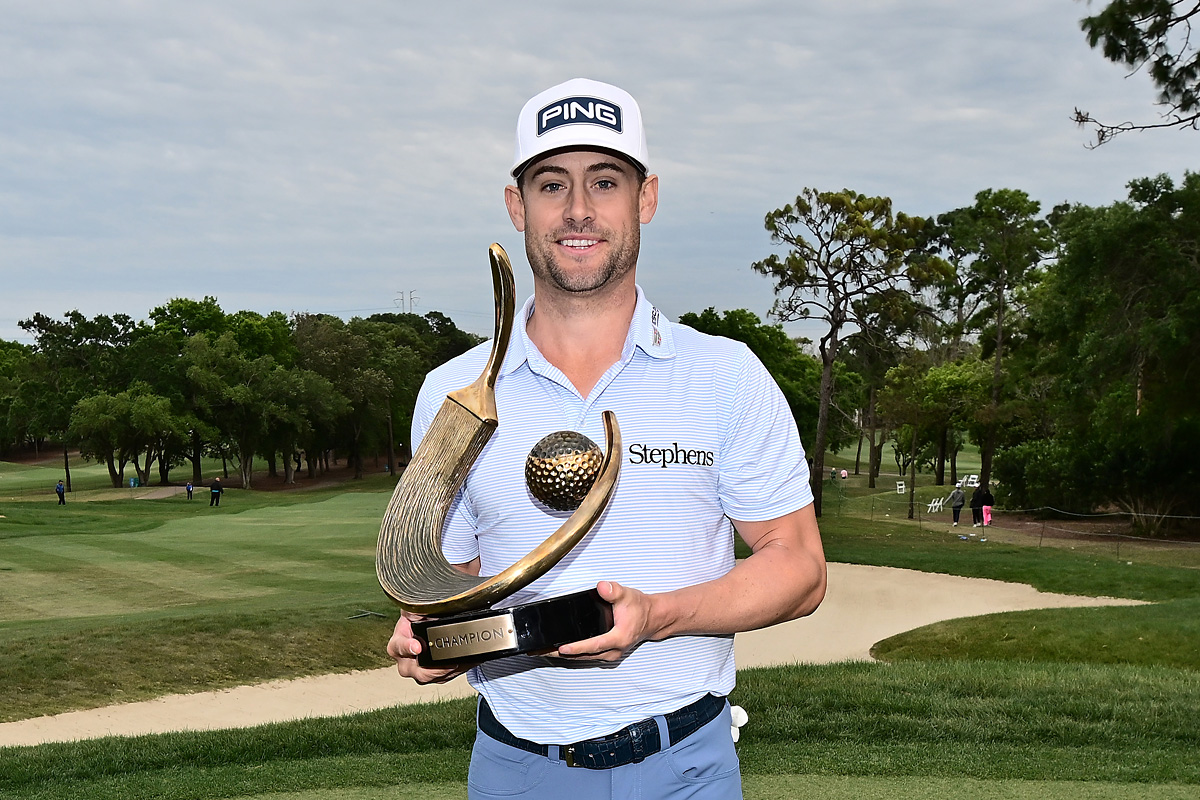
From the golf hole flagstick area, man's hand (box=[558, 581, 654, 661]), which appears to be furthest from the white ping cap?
the golf hole flagstick area

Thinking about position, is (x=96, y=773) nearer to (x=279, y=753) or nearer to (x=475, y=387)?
(x=279, y=753)

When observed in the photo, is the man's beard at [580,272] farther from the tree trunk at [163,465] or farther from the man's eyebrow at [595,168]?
the tree trunk at [163,465]

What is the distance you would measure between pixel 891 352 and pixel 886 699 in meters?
24.4

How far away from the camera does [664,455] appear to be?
8.10ft

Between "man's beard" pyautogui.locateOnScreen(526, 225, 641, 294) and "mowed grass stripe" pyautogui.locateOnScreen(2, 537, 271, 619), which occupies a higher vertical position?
"man's beard" pyautogui.locateOnScreen(526, 225, 641, 294)

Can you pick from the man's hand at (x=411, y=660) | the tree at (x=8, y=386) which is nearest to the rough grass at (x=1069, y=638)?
the man's hand at (x=411, y=660)

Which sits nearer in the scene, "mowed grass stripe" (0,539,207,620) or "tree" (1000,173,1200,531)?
"mowed grass stripe" (0,539,207,620)

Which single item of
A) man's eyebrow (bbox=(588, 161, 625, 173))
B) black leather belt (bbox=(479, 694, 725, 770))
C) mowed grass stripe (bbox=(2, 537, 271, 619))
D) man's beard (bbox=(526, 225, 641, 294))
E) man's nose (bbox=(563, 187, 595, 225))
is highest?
man's eyebrow (bbox=(588, 161, 625, 173))

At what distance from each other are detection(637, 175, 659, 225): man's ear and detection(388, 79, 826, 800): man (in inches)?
2.5

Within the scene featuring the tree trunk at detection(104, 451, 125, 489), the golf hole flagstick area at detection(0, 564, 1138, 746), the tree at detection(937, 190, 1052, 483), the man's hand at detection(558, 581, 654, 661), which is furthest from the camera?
the tree trunk at detection(104, 451, 125, 489)

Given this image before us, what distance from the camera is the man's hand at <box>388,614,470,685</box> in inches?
83.2

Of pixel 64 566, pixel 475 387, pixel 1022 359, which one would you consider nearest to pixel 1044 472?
pixel 1022 359

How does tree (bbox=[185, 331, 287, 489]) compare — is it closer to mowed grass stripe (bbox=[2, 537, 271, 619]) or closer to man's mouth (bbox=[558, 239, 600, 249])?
mowed grass stripe (bbox=[2, 537, 271, 619])

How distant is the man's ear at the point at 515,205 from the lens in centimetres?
273
